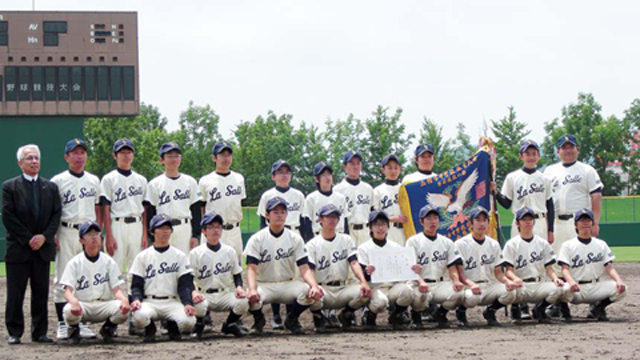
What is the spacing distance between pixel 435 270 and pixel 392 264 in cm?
50

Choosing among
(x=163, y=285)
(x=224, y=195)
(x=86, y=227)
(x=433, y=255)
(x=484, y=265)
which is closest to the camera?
(x=86, y=227)

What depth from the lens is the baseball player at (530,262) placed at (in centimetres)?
795

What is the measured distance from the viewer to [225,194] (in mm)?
8414

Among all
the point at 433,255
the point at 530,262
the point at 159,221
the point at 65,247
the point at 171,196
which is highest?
the point at 171,196

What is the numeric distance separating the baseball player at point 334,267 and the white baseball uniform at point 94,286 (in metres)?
1.81

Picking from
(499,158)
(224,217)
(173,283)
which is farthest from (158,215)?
(499,158)

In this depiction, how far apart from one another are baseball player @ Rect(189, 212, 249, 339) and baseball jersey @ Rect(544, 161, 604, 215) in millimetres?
3521

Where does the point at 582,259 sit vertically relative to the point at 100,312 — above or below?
above

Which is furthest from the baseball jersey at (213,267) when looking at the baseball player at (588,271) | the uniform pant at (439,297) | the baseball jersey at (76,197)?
the baseball player at (588,271)

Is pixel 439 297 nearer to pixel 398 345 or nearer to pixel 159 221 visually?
pixel 398 345

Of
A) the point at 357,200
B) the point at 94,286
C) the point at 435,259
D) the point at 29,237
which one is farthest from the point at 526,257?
the point at 29,237

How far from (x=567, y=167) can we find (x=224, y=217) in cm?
368

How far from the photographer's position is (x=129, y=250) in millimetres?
7891

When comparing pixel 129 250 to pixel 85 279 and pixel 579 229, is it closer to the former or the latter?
pixel 85 279
